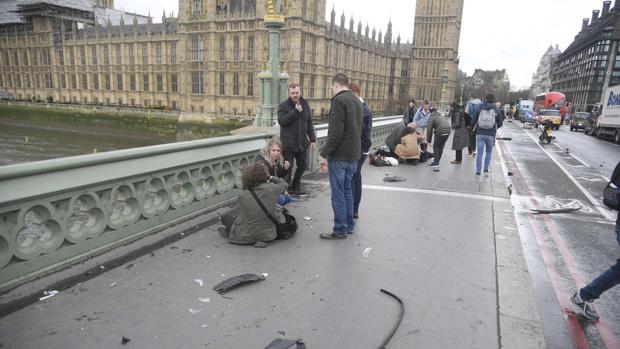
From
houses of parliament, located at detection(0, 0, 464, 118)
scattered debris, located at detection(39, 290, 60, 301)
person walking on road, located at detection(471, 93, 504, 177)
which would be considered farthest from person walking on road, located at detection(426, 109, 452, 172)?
houses of parliament, located at detection(0, 0, 464, 118)

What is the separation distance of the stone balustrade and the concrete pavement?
20cm

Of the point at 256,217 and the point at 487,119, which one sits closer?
the point at 256,217

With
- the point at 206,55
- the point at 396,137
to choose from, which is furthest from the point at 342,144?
the point at 206,55

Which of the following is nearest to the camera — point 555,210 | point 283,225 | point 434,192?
point 283,225

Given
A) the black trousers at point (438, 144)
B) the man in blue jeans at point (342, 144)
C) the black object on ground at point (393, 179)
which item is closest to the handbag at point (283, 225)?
the man in blue jeans at point (342, 144)

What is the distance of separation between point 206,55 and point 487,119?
47.2 metres

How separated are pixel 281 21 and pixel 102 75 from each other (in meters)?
69.5

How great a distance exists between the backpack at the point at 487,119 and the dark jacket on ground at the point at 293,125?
524 centimetres

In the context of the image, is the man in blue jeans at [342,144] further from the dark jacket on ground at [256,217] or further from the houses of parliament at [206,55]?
the houses of parliament at [206,55]

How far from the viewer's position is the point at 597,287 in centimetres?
368

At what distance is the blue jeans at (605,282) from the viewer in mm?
3579

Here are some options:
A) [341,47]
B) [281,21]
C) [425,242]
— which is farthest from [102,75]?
[425,242]

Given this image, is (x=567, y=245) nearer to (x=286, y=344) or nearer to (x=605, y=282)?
(x=605, y=282)

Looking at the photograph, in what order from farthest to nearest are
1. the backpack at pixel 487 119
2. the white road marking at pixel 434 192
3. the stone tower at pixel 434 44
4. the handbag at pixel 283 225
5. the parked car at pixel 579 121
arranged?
the stone tower at pixel 434 44 → the parked car at pixel 579 121 → the backpack at pixel 487 119 → the white road marking at pixel 434 192 → the handbag at pixel 283 225
